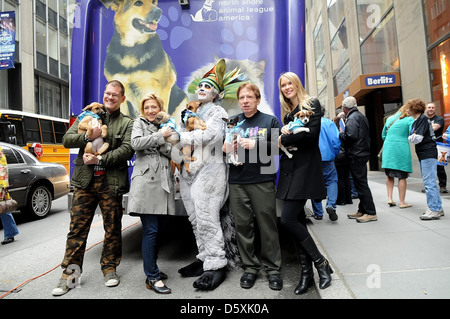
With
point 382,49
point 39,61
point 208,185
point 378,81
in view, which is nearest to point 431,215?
point 208,185

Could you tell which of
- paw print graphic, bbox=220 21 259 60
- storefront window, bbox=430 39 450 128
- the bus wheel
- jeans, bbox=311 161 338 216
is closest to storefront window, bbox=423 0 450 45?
storefront window, bbox=430 39 450 128

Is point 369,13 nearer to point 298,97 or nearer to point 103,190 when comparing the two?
point 298,97

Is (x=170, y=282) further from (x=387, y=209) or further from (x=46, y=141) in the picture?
(x=46, y=141)

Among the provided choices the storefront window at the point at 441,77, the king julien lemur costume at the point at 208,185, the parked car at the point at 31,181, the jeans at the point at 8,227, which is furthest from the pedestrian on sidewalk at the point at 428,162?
the parked car at the point at 31,181

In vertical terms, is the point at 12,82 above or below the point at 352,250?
above

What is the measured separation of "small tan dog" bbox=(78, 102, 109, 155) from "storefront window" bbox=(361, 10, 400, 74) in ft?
37.7

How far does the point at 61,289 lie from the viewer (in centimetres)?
319

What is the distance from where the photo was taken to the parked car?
695 cm

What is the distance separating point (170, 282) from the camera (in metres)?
3.45

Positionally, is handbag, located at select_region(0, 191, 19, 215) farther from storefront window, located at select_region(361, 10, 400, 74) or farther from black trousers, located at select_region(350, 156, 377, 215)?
storefront window, located at select_region(361, 10, 400, 74)

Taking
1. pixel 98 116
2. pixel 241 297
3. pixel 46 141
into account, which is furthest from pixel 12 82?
pixel 241 297

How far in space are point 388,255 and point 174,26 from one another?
3611 mm
